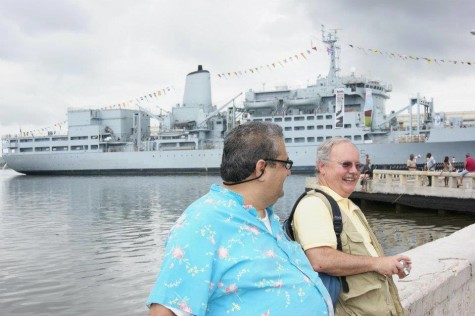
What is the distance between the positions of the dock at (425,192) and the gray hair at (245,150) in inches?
607

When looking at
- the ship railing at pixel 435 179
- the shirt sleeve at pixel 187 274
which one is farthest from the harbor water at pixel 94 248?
the shirt sleeve at pixel 187 274

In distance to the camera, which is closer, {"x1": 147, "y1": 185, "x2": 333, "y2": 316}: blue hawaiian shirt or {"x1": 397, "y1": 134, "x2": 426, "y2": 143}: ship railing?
{"x1": 147, "y1": 185, "x2": 333, "y2": 316}: blue hawaiian shirt

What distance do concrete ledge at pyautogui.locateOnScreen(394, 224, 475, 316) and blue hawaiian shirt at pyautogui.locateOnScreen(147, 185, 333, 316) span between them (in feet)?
4.06

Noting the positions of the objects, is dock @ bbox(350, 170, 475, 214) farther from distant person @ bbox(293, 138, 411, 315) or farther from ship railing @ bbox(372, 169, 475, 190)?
distant person @ bbox(293, 138, 411, 315)

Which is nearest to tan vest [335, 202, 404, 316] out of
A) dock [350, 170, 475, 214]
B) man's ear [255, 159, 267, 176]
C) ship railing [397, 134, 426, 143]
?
man's ear [255, 159, 267, 176]

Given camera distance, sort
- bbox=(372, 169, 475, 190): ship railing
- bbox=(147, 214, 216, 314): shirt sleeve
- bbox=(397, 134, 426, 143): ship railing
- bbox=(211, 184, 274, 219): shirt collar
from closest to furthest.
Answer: bbox=(147, 214, 216, 314): shirt sleeve
bbox=(211, 184, 274, 219): shirt collar
bbox=(372, 169, 475, 190): ship railing
bbox=(397, 134, 426, 143): ship railing

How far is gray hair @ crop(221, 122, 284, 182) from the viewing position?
6.48 feet

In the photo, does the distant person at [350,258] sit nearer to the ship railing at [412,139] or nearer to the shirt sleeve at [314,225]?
the shirt sleeve at [314,225]

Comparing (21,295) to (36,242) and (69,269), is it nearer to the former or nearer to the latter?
(69,269)

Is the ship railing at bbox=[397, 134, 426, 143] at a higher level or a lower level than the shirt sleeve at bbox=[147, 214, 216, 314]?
higher

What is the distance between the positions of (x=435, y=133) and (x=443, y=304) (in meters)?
45.9

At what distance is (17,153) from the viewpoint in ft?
219

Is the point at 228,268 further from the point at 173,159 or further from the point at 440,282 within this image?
the point at 173,159

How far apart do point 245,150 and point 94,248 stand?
471 inches
